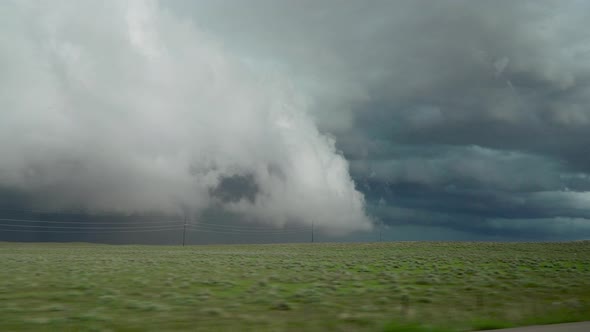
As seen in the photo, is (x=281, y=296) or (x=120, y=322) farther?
(x=281, y=296)

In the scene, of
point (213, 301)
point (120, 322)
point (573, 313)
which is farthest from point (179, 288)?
point (573, 313)

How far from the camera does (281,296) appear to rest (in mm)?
20859

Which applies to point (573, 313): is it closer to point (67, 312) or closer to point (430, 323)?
point (430, 323)

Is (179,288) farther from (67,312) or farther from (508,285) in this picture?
(508,285)

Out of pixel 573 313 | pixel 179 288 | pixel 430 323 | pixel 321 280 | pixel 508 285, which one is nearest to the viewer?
pixel 430 323

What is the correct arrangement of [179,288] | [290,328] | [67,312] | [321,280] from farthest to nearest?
1. [321,280]
2. [179,288]
3. [67,312]
4. [290,328]

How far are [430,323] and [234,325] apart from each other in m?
5.67

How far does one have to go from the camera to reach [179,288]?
76.2ft

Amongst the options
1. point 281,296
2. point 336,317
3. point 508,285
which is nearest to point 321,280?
point 281,296

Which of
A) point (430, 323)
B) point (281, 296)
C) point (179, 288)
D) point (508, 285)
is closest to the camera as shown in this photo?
point (430, 323)

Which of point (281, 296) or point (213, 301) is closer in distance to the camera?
point (213, 301)

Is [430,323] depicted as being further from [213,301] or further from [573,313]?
[213,301]

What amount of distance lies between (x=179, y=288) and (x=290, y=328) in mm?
11381

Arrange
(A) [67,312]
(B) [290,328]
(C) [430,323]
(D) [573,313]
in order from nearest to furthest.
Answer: (B) [290,328] → (C) [430,323] → (A) [67,312] → (D) [573,313]
